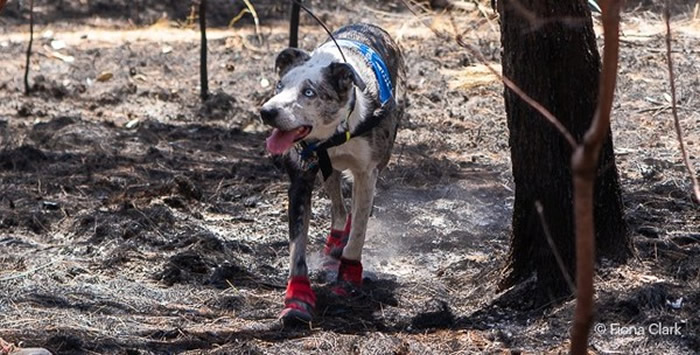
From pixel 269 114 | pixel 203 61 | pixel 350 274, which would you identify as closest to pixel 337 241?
pixel 350 274

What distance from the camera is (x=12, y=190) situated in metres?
8.57

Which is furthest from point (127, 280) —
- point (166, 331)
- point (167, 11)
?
point (167, 11)

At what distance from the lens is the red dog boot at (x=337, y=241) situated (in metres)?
6.96

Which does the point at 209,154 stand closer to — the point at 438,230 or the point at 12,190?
the point at 12,190

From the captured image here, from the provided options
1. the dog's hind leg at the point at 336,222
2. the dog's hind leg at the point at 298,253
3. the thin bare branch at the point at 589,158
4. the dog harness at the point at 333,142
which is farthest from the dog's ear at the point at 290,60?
the thin bare branch at the point at 589,158

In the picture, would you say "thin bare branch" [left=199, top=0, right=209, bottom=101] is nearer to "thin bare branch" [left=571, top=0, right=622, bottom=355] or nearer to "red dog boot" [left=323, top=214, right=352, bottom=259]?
"red dog boot" [left=323, top=214, right=352, bottom=259]

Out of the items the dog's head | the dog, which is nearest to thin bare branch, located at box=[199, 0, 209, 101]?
the dog

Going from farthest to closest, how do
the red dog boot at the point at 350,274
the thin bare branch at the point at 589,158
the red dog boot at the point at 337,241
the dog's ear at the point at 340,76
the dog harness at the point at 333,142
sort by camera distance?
the red dog boot at the point at 337,241, the red dog boot at the point at 350,274, the dog harness at the point at 333,142, the dog's ear at the point at 340,76, the thin bare branch at the point at 589,158

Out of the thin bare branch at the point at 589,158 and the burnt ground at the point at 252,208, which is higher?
the thin bare branch at the point at 589,158

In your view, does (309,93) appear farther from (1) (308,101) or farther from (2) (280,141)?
(2) (280,141)

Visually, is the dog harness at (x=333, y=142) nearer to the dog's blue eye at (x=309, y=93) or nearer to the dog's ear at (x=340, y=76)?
the dog's ear at (x=340, y=76)

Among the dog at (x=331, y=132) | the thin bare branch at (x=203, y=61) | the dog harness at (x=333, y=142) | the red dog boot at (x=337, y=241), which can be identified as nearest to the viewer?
the dog at (x=331, y=132)

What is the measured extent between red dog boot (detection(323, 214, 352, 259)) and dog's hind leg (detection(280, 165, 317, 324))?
0.73 m

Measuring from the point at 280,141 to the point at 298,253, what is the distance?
0.67 m
